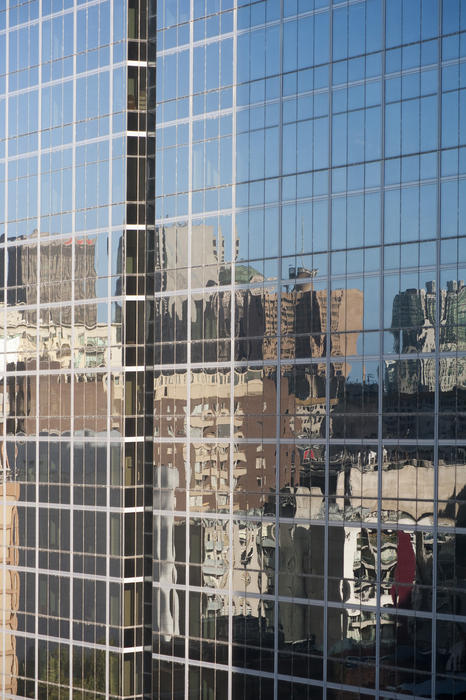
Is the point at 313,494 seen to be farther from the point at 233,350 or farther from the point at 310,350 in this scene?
the point at 233,350

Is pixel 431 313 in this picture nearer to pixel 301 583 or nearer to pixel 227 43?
pixel 301 583

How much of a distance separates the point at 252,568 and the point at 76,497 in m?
10.6

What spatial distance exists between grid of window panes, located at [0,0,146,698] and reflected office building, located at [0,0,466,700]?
0.13 metres

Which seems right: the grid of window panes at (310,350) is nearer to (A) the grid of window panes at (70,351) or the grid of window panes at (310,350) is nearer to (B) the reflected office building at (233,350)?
(B) the reflected office building at (233,350)

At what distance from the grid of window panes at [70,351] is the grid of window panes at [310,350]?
2282 millimetres

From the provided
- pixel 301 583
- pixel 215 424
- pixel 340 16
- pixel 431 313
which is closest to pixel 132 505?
pixel 215 424

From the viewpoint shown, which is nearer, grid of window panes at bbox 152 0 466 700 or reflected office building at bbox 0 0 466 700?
grid of window panes at bbox 152 0 466 700

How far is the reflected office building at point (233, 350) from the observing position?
37.8m

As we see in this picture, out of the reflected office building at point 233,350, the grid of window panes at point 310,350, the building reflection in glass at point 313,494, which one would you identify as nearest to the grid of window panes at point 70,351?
the reflected office building at point 233,350

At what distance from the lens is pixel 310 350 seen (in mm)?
40500

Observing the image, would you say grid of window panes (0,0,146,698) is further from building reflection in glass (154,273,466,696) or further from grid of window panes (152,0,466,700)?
building reflection in glass (154,273,466,696)

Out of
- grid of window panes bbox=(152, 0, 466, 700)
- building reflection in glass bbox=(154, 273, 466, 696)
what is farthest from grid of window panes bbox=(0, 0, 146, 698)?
building reflection in glass bbox=(154, 273, 466, 696)

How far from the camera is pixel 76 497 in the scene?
49.1m

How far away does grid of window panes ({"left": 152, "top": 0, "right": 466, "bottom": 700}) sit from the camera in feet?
123
